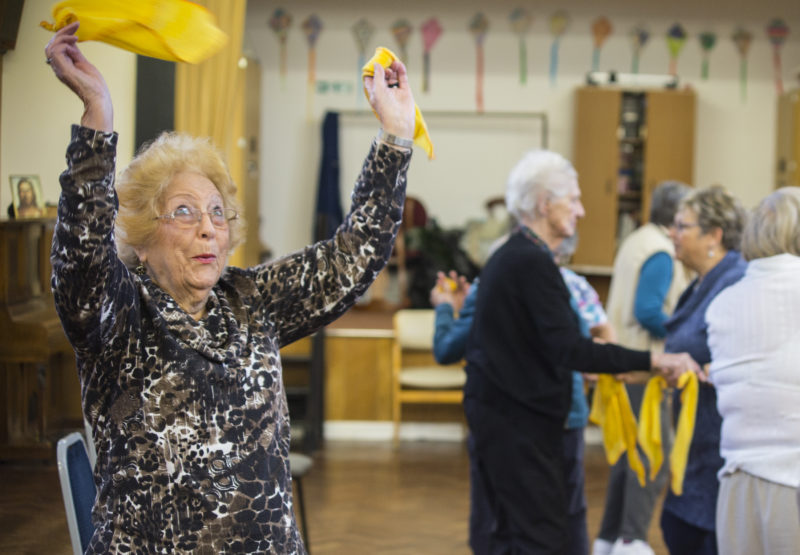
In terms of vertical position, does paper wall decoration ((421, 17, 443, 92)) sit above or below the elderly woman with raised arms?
above

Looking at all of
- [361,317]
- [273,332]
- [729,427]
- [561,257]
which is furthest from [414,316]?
[273,332]

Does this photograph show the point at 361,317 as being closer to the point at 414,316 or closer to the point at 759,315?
the point at 414,316

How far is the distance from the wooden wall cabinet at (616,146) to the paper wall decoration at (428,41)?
1.57 m

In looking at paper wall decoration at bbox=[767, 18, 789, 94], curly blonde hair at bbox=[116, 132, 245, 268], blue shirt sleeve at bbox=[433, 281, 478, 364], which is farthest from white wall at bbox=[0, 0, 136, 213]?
paper wall decoration at bbox=[767, 18, 789, 94]

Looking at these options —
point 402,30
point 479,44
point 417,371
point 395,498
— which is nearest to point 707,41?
point 479,44

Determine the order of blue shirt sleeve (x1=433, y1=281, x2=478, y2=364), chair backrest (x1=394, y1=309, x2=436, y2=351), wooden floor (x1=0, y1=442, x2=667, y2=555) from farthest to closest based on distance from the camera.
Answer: chair backrest (x1=394, y1=309, x2=436, y2=351) → wooden floor (x1=0, y1=442, x2=667, y2=555) → blue shirt sleeve (x1=433, y1=281, x2=478, y2=364)

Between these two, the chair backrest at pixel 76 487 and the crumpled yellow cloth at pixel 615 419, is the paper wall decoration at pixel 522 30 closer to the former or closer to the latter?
the crumpled yellow cloth at pixel 615 419

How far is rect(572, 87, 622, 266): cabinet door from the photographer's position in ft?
29.5

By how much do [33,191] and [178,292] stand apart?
2.07 feet

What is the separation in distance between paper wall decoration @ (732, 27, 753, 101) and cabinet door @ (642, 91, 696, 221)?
85 centimetres

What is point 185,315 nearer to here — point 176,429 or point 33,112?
point 176,429

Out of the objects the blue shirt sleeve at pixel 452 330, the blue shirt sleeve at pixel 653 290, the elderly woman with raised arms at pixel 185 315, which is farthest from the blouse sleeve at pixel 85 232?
the blue shirt sleeve at pixel 653 290

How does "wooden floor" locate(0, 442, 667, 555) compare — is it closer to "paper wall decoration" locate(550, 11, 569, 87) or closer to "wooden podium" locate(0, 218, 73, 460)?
"wooden podium" locate(0, 218, 73, 460)

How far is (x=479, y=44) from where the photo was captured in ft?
31.0
